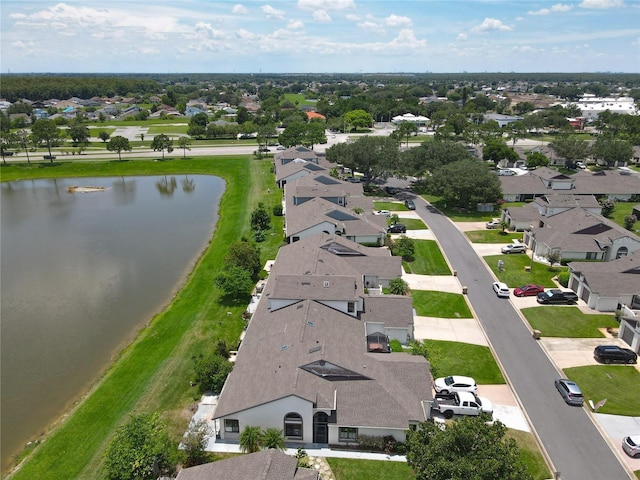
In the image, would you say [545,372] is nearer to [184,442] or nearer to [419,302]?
[419,302]

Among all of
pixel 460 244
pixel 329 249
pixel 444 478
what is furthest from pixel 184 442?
pixel 460 244

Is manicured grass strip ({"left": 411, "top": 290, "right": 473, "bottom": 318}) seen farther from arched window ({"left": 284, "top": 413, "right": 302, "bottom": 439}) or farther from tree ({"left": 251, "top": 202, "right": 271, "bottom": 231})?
tree ({"left": 251, "top": 202, "right": 271, "bottom": 231})

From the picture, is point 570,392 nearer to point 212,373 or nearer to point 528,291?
point 528,291

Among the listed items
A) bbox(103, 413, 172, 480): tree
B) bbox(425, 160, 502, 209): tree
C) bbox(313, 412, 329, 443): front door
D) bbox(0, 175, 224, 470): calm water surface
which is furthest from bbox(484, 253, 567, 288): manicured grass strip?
bbox(103, 413, 172, 480): tree

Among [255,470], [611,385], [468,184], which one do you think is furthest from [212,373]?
[468,184]

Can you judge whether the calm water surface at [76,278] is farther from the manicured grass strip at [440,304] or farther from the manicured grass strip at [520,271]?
the manicured grass strip at [520,271]

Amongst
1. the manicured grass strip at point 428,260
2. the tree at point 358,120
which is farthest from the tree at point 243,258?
the tree at point 358,120
